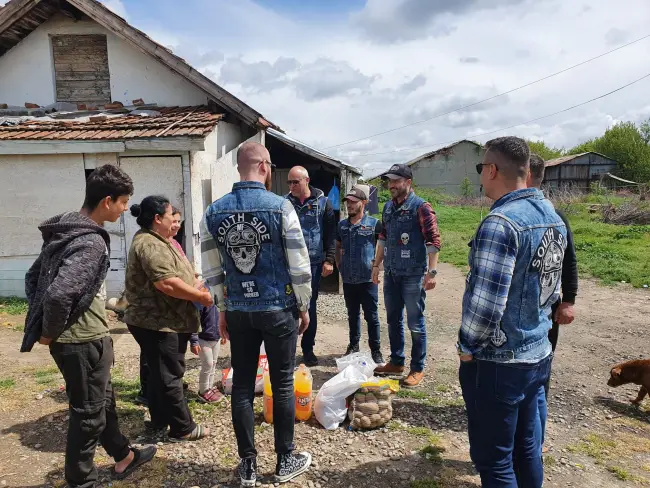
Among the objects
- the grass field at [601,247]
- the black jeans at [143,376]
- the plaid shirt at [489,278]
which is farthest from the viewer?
the grass field at [601,247]

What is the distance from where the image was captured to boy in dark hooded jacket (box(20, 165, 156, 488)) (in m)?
2.24

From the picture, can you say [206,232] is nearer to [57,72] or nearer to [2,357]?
[2,357]

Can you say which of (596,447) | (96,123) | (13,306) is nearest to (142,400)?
(596,447)

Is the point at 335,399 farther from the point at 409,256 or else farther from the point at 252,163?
the point at 252,163

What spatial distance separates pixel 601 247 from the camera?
481 inches

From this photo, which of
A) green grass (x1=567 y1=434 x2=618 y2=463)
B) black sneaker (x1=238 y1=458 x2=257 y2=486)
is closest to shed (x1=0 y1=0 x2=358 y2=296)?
black sneaker (x1=238 y1=458 x2=257 y2=486)

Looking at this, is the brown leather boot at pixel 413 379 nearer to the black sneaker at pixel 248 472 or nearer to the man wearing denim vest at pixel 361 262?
the man wearing denim vest at pixel 361 262

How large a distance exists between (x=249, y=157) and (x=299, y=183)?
6.54 ft

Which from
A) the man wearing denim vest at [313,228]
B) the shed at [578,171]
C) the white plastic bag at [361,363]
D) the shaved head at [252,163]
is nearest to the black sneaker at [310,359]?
the man wearing denim vest at [313,228]

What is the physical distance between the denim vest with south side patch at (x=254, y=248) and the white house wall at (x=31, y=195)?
18.3ft

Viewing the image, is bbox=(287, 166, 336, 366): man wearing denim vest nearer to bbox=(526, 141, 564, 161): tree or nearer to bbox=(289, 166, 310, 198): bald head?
bbox=(289, 166, 310, 198): bald head

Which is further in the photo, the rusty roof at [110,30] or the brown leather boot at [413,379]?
the rusty roof at [110,30]

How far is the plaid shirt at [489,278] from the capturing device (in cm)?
200

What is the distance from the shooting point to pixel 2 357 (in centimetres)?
514
